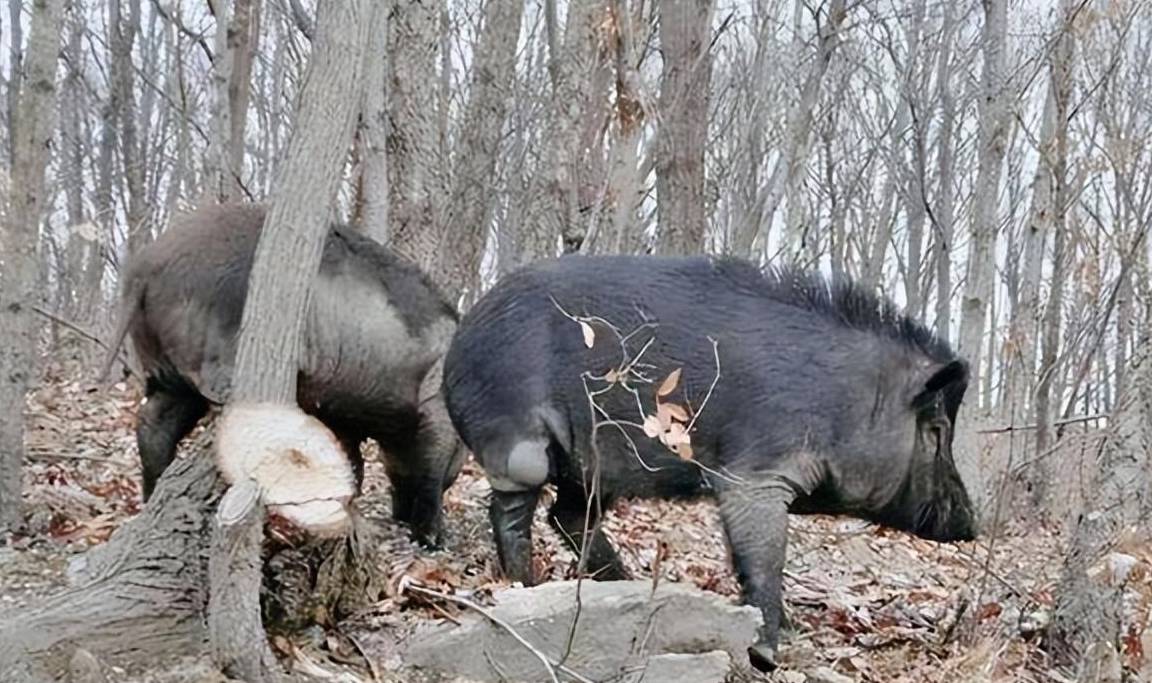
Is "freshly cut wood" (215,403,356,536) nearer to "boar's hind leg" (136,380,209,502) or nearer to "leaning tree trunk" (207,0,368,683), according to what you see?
"leaning tree trunk" (207,0,368,683)

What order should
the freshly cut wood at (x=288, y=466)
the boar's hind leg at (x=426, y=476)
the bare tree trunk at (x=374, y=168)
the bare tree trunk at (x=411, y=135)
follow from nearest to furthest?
the freshly cut wood at (x=288, y=466), the boar's hind leg at (x=426, y=476), the bare tree trunk at (x=374, y=168), the bare tree trunk at (x=411, y=135)

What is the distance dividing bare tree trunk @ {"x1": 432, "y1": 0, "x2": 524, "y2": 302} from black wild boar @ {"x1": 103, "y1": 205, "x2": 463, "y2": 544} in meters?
2.85

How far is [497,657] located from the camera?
4738 millimetres

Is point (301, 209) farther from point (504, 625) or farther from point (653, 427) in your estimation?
point (504, 625)

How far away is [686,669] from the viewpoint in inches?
188

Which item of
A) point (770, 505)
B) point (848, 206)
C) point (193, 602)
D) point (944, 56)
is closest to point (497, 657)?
point (193, 602)

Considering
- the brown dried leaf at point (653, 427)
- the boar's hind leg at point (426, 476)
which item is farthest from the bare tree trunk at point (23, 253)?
the brown dried leaf at point (653, 427)

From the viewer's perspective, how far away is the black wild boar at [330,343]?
6660mm

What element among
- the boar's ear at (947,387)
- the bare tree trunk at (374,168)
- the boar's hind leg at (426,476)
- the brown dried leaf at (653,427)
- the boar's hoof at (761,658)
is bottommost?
the boar's hoof at (761,658)

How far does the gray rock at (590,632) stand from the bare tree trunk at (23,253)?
8.12 ft

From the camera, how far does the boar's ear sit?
19.6 feet

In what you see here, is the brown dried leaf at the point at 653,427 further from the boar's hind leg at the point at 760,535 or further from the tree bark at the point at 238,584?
the boar's hind leg at the point at 760,535

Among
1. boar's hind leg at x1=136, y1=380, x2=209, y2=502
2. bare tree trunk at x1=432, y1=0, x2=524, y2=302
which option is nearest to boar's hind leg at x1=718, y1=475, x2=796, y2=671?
boar's hind leg at x1=136, y1=380, x2=209, y2=502

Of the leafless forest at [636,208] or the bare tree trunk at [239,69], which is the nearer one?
the leafless forest at [636,208]
